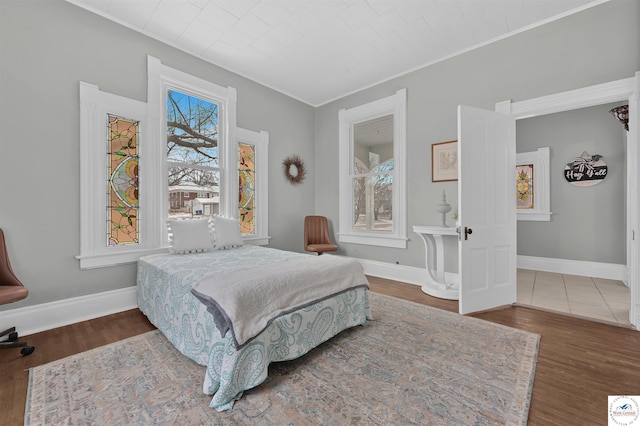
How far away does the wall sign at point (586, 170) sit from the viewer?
167 inches

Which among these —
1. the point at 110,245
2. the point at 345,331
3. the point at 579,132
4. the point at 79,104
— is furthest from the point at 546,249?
the point at 79,104

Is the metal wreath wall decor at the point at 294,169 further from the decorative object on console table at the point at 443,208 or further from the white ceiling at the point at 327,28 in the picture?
the decorative object on console table at the point at 443,208

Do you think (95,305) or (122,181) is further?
(122,181)

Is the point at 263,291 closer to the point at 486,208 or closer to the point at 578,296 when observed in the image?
the point at 486,208

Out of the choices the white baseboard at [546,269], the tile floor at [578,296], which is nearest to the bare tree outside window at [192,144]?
the white baseboard at [546,269]

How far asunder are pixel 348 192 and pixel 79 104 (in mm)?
3657

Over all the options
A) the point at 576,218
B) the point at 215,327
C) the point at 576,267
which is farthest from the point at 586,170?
the point at 215,327

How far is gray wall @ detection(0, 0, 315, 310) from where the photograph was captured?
7.69ft

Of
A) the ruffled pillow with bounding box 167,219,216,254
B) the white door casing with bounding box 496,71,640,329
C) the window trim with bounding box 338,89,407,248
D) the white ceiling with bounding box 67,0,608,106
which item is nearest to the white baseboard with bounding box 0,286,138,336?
the ruffled pillow with bounding box 167,219,216,254

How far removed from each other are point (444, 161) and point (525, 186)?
8.32 feet

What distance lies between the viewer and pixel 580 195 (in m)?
4.48

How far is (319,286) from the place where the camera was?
2113 millimetres

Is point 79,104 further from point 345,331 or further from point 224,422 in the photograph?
point 345,331

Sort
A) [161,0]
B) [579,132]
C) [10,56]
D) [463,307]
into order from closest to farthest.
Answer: [10,56]
[161,0]
[463,307]
[579,132]
